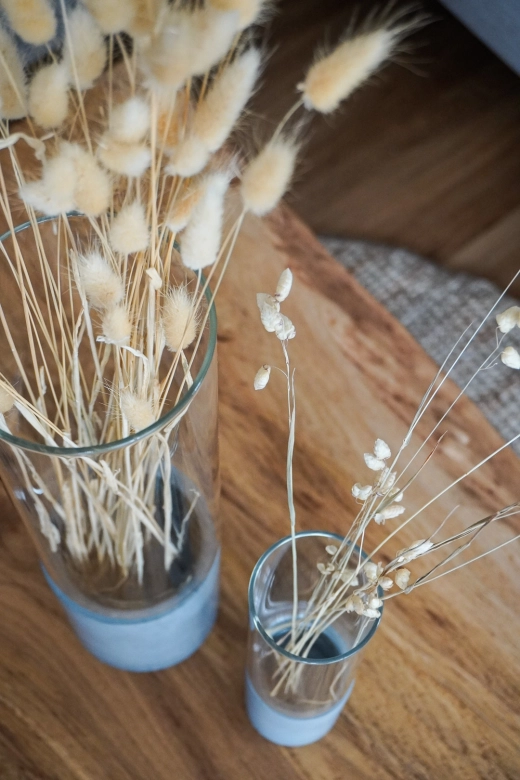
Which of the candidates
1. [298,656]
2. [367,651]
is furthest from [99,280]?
[367,651]

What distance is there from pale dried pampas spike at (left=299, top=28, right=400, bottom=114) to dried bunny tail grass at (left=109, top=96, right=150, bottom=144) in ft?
0.23

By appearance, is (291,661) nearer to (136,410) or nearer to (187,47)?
(136,410)

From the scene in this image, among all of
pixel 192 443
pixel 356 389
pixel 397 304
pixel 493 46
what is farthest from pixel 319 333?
pixel 493 46

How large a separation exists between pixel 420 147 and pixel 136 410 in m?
1.43

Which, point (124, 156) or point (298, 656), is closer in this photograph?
point (124, 156)

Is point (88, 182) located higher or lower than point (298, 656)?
higher

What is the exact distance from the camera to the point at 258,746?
0.58m

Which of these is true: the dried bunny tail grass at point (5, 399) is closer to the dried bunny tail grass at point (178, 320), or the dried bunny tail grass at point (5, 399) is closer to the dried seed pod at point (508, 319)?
the dried bunny tail grass at point (178, 320)

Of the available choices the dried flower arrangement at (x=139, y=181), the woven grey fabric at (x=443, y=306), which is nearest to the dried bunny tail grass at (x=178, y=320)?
the dried flower arrangement at (x=139, y=181)

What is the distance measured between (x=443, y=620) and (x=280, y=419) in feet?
0.70

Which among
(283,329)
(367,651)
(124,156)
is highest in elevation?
(124,156)

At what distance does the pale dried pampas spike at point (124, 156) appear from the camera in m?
0.33

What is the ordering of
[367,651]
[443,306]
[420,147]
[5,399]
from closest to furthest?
[5,399]
[367,651]
[443,306]
[420,147]

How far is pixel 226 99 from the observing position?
0.32 meters
